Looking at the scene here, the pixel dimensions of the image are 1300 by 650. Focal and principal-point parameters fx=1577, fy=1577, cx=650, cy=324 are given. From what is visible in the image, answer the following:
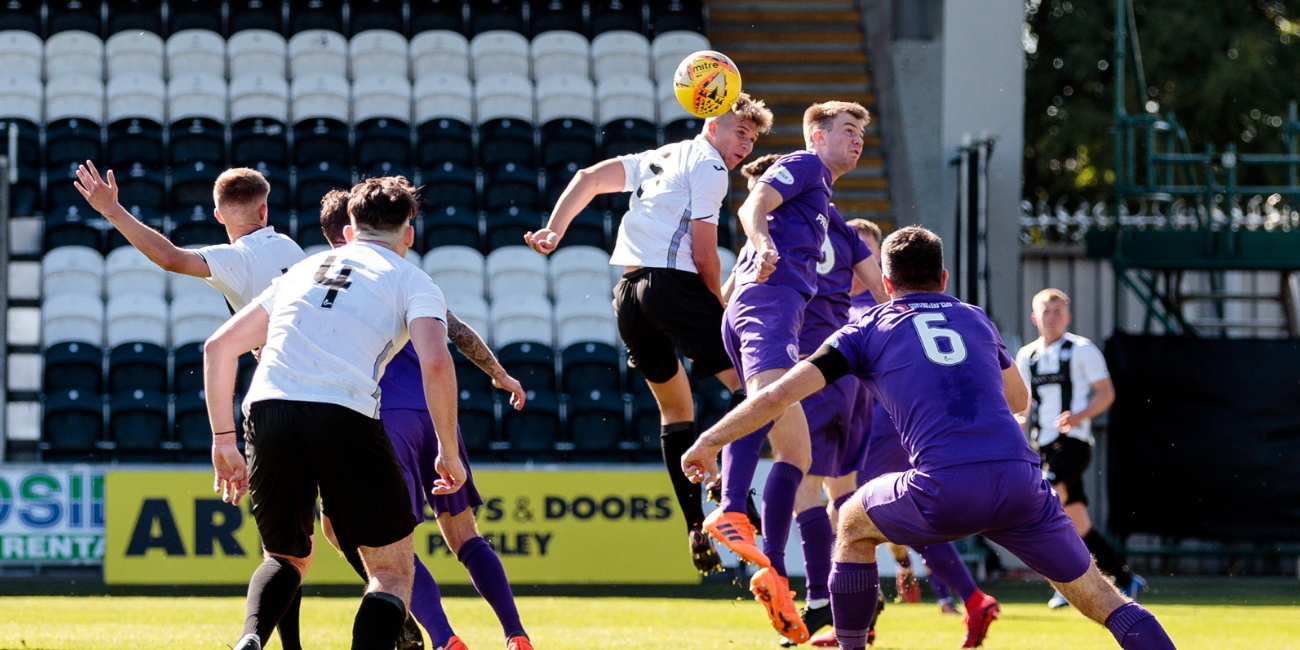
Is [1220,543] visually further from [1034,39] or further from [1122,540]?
[1034,39]

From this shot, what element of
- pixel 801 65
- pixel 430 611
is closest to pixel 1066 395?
pixel 430 611

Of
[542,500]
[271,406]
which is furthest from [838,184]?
[271,406]

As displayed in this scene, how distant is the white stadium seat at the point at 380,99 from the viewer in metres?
16.1

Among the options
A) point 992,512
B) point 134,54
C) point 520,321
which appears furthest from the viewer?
point 134,54

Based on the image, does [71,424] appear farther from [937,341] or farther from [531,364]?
[937,341]

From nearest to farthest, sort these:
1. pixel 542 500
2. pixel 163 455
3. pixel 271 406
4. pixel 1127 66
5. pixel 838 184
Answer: pixel 271 406 → pixel 542 500 → pixel 163 455 → pixel 838 184 → pixel 1127 66

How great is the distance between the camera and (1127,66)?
80.0 ft

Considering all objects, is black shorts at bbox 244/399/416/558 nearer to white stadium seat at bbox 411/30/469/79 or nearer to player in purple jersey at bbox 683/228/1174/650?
player in purple jersey at bbox 683/228/1174/650

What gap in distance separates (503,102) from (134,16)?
4297 millimetres

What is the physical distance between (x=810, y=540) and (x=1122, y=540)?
7.44 meters

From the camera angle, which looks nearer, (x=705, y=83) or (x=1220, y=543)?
(x=705, y=83)

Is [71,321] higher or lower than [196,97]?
lower

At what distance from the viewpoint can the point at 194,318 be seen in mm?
13969

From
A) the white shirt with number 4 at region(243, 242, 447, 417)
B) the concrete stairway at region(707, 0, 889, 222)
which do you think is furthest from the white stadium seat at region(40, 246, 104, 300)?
the white shirt with number 4 at region(243, 242, 447, 417)
